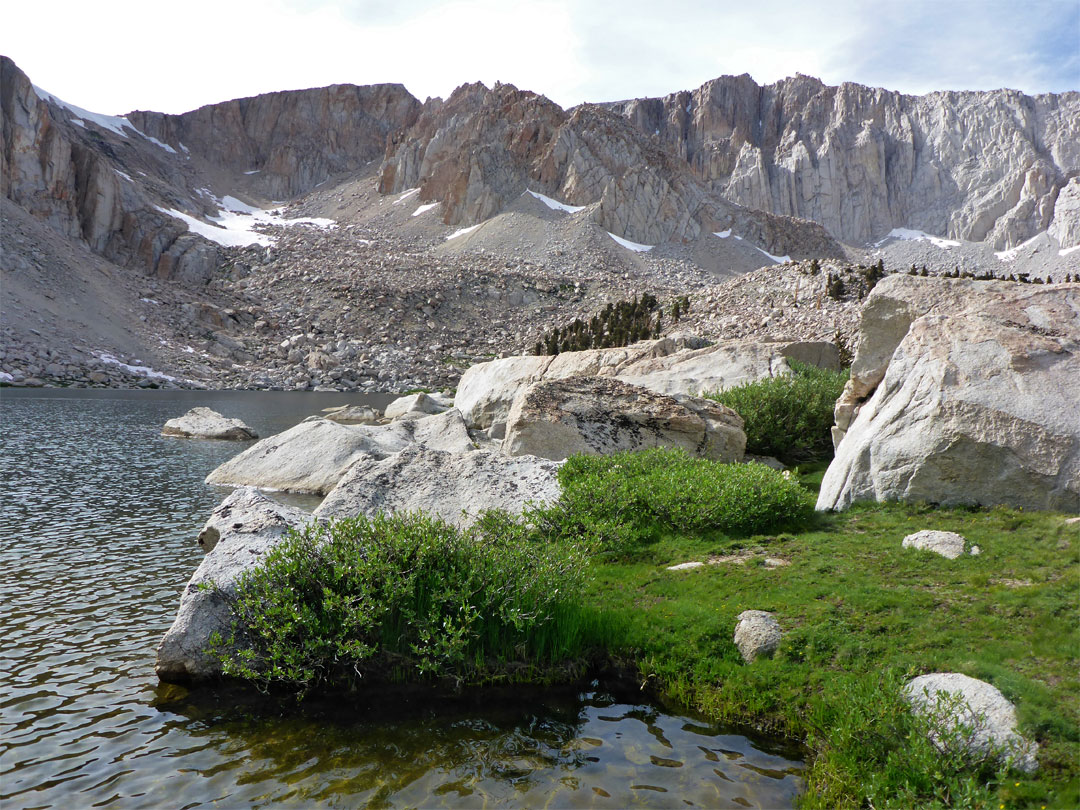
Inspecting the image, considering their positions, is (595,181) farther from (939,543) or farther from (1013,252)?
(939,543)

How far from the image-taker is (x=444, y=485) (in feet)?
49.7

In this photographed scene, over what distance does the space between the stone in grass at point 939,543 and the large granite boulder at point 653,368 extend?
1339 centimetres

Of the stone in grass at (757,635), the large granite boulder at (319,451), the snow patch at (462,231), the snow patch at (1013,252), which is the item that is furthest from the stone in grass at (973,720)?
the snow patch at (1013,252)

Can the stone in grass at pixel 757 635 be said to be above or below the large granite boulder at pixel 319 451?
below

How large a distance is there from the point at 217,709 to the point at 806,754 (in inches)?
→ 286

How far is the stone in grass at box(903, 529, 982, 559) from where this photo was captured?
34.2 feet

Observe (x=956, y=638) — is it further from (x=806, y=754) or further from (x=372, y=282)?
(x=372, y=282)

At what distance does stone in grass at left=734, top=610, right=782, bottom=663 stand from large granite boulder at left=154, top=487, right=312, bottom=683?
6.96 metres

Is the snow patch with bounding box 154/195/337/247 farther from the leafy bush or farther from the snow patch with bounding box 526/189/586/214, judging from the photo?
the leafy bush

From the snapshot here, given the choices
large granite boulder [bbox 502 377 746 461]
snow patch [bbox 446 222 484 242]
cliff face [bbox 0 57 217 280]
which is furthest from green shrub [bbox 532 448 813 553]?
snow patch [bbox 446 222 484 242]

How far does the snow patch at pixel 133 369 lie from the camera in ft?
290

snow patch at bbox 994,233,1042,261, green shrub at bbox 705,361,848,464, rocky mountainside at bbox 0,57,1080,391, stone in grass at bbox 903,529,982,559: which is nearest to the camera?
stone in grass at bbox 903,529,982,559

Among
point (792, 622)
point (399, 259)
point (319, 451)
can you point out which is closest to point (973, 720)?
point (792, 622)

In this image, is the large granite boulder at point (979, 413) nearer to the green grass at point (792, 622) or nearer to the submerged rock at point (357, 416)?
the green grass at point (792, 622)
